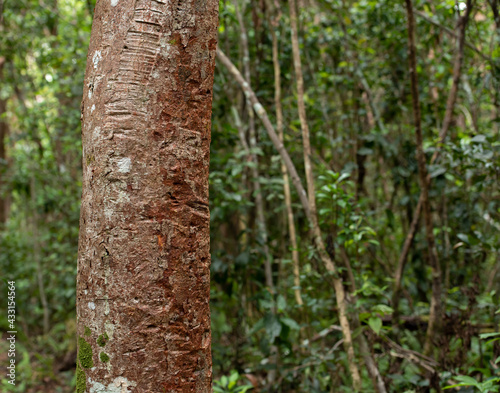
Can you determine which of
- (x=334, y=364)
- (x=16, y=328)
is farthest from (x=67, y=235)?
(x=334, y=364)

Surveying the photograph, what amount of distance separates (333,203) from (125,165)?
1678mm

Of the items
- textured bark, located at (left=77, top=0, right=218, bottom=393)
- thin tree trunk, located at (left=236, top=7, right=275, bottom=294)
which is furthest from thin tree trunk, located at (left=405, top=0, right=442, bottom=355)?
textured bark, located at (left=77, top=0, right=218, bottom=393)

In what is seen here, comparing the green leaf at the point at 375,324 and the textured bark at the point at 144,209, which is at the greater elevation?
the textured bark at the point at 144,209

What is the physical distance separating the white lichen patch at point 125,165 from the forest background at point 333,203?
1.56 metres

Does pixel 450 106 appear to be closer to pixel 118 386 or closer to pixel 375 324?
pixel 375 324

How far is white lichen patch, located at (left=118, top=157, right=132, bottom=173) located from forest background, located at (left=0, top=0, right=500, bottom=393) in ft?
5.12

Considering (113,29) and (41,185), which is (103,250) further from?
(41,185)

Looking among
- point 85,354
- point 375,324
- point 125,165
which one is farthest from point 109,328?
point 375,324

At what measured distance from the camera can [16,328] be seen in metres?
5.88

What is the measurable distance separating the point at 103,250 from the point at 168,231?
17 centimetres

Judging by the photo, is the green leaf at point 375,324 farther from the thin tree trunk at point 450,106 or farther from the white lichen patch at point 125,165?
the white lichen patch at point 125,165

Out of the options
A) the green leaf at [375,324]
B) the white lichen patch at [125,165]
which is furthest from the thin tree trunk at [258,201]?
the white lichen patch at [125,165]

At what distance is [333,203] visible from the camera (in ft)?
8.17

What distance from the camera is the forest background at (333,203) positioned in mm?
2641
